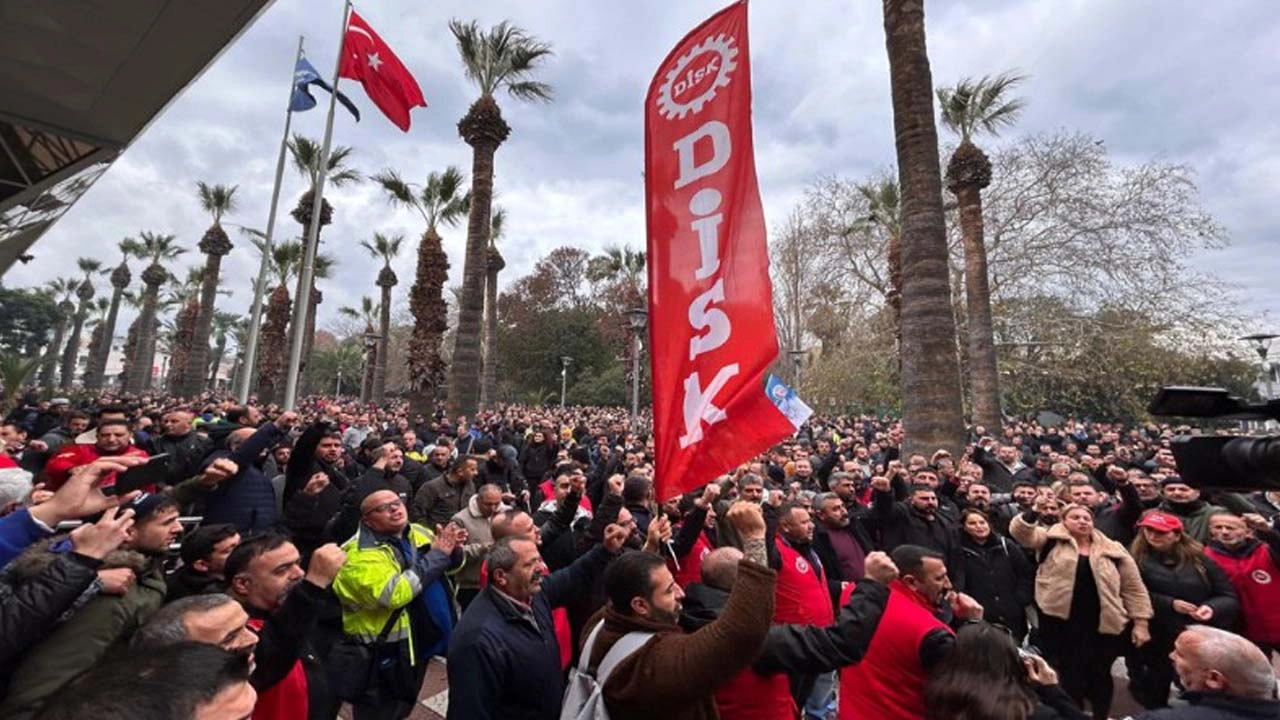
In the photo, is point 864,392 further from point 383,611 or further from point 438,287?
point 383,611

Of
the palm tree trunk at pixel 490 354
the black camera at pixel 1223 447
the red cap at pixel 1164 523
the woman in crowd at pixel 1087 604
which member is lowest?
the woman in crowd at pixel 1087 604

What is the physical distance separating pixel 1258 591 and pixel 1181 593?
23.7 inches

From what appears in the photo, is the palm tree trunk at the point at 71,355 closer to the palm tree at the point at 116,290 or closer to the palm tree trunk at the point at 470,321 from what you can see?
the palm tree at the point at 116,290

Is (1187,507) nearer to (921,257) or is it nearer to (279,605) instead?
(921,257)

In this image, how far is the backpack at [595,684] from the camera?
6.57ft

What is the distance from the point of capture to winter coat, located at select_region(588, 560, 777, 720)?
1935 millimetres

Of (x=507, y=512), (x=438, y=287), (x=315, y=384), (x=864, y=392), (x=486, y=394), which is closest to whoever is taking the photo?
(x=507, y=512)

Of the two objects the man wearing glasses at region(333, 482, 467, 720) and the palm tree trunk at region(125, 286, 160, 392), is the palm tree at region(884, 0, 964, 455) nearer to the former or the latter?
the man wearing glasses at region(333, 482, 467, 720)

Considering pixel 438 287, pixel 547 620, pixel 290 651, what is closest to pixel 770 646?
pixel 547 620

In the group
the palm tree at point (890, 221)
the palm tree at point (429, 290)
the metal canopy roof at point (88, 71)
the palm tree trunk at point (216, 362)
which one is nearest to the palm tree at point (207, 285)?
the palm tree at point (429, 290)

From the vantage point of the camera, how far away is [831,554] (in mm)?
4945

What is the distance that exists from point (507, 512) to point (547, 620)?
3.08ft

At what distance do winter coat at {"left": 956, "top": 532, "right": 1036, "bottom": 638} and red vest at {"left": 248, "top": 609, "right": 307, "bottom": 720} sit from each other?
454 cm

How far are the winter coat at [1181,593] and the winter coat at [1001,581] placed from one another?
0.73 metres
